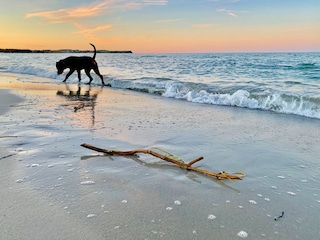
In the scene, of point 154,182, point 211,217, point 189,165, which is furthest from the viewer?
point 189,165

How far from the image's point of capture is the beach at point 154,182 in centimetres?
232

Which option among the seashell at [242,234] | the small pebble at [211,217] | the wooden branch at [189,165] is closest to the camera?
the seashell at [242,234]

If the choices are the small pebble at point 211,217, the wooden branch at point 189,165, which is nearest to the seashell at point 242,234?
the small pebble at point 211,217

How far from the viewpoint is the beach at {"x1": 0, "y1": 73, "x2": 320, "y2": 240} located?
2.32 metres

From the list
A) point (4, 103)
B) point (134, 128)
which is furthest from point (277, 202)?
point (4, 103)

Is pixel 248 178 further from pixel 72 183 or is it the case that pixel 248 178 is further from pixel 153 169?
pixel 72 183

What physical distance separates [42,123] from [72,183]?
9.61 ft

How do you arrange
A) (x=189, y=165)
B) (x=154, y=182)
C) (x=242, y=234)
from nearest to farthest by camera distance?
(x=242, y=234) < (x=154, y=182) < (x=189, y=165)

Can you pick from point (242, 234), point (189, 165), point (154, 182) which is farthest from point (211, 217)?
point (189, 165)

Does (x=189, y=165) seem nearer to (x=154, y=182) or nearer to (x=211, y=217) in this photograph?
(x=154, y=182)

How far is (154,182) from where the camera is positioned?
3.17 meters

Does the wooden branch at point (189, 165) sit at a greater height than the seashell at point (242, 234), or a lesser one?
greater

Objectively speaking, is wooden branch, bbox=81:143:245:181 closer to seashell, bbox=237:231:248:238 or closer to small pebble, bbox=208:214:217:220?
small pebble, bbox=208:214:217:220

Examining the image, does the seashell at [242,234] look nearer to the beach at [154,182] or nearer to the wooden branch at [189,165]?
the beach at [154,182]
